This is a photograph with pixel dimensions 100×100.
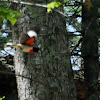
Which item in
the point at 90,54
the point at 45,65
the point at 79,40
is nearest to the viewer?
the point at 45,65

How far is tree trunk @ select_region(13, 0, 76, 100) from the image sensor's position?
9.27 ft

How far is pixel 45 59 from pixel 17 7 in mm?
877

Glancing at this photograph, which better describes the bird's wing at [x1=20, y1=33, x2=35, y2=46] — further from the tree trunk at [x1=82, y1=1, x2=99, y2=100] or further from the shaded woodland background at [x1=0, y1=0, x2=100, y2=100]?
the tree trunk at [x1=82, y1=1, x2=99, y2=100]

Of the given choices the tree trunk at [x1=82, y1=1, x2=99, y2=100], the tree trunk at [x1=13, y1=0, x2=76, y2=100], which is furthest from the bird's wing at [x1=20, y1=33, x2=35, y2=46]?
the tree trunk at [x1=82, y1=1, x2=99, y2=100]

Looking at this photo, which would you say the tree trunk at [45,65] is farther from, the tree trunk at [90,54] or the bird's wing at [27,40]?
the bird's wing at [27,40]

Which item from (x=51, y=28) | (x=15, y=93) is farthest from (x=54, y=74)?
(x=15, y=93)

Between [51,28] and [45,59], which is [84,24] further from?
[45,59]

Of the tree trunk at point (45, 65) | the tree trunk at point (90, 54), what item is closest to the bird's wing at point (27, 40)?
the tree trunk at point (45, 65)

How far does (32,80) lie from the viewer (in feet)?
9.24

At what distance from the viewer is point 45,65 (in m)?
2.84

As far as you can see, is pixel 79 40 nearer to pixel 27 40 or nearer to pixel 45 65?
pixel 45 65

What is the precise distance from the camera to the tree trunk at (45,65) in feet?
9.27

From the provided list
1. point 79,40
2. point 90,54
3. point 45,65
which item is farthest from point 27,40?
point 90,54

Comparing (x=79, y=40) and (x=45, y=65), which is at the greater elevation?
(x=79, y=40)
